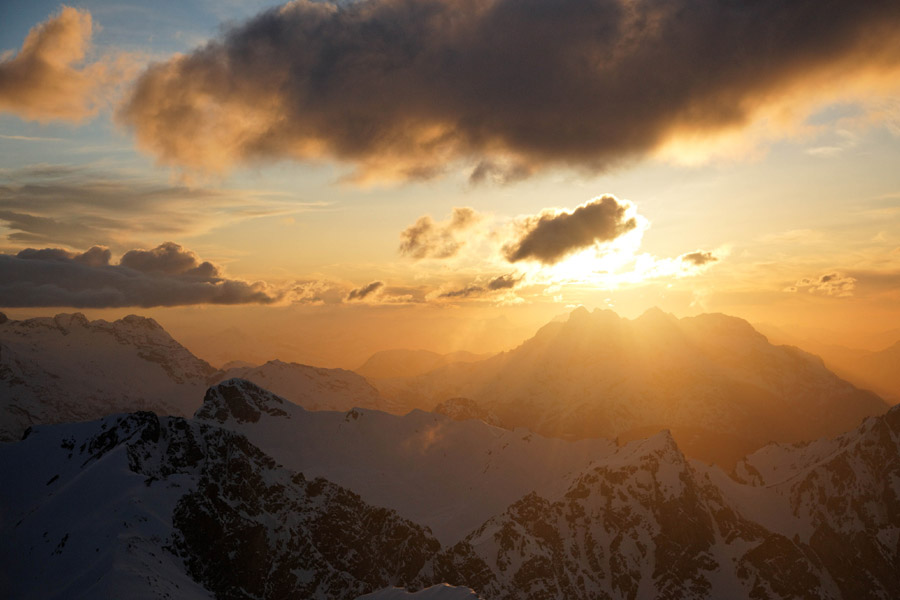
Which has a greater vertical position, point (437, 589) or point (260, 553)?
point (437, 589)

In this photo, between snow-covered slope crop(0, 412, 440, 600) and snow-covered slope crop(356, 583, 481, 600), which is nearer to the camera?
snow-covered slope crop(356, 583, 481, 600)

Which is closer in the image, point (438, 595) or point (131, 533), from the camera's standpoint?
point (438, 595)

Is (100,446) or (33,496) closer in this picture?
(33,496)

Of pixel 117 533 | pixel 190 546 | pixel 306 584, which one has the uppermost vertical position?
pixel 117 533

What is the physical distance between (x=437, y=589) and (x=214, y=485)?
321ft

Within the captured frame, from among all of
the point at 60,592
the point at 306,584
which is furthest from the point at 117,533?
the point at 306,584

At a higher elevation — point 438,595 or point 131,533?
point 131,533

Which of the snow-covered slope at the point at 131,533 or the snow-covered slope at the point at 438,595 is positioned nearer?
the snow-covered slope at the point at 438,595

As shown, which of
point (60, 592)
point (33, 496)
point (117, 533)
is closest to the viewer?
point (60, 592)

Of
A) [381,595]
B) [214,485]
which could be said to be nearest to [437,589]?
[381,595]

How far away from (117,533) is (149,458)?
125ft

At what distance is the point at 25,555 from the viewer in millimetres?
154375

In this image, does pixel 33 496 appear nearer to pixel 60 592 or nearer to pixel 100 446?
pixel 100 446

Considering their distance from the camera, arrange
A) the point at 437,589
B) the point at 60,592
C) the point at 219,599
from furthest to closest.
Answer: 1. the point at 219,599
2. the point at 60,592
3. the point at 437,589
